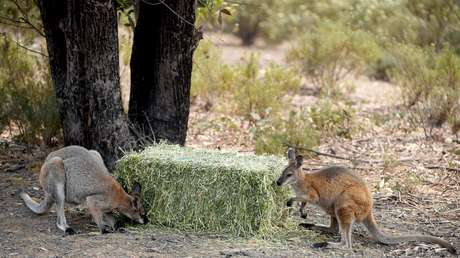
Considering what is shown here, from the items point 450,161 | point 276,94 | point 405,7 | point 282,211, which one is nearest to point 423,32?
point 405,7

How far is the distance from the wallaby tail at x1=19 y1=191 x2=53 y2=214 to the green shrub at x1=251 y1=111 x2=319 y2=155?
11.4 ft

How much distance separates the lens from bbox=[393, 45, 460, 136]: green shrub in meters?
12.3

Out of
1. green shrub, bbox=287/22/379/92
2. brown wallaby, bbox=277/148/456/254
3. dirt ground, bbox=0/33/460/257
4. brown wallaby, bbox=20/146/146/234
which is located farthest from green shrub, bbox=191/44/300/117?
brown wallaby, bbox=20/146/146/234

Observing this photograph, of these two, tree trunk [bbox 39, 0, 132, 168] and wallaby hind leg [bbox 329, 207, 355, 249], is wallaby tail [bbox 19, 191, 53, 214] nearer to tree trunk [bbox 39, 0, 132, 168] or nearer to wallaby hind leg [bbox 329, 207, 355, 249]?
tree trunk [bbox 39, 0, 132, 168]

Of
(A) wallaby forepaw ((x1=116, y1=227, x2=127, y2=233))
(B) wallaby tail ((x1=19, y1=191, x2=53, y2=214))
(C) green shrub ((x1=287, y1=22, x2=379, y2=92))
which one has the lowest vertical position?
(A) wallaby forepaw ((x1=116, y1=227, x2=127, y2=233))

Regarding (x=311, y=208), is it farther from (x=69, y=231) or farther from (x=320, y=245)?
(x=69, y=231)

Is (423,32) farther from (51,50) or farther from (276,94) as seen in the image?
(51,50)

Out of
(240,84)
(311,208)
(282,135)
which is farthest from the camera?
(240,84)

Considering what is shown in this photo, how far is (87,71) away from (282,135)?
132 inches

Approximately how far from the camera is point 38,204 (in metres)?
8.00

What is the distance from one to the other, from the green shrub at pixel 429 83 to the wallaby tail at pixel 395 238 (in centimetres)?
491

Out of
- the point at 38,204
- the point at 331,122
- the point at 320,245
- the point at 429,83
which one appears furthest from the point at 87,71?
the point at 429,83

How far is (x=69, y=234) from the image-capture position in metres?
7.41

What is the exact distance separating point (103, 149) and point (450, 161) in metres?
4.73
